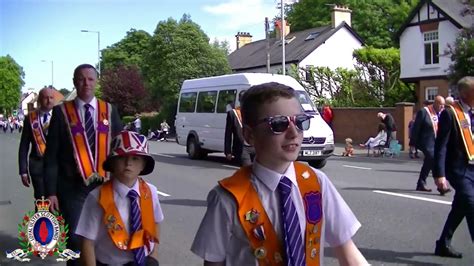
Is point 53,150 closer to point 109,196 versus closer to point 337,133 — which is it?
point 109,196

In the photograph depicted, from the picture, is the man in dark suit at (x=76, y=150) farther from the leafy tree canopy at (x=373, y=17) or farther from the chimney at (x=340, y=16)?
the leafy tree canopy at (x=373, y=17)

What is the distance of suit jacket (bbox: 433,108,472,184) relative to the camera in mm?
5512

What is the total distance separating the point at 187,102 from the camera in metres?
19.6

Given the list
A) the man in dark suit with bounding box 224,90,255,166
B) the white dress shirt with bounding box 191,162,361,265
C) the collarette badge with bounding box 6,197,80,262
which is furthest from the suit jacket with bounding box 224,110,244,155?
the white dress shirt with bounding box 191,162,361,265

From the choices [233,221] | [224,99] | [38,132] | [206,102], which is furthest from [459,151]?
[206,102]

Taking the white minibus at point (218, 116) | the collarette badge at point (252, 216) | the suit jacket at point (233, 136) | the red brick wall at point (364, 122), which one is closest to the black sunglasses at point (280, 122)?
the collarette badge at point (252, 216)

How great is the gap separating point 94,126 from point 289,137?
2468mm

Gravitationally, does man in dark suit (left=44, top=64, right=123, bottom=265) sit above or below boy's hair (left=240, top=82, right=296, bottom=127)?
below

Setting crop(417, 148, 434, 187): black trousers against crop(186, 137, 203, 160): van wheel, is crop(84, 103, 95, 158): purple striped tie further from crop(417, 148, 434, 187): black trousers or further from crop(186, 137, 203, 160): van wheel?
crop(186, 137, 203, 160): van wheel

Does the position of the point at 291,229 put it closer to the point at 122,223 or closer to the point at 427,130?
the point at 122,223

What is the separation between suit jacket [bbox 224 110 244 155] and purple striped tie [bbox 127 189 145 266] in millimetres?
4139

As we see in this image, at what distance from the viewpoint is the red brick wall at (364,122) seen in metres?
24.8

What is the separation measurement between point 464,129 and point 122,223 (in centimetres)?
368

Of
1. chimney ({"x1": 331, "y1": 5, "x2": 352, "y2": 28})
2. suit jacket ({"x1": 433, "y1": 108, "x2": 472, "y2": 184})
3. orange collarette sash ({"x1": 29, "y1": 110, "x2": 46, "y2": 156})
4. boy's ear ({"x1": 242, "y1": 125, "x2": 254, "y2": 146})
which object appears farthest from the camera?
chimney ({"x1": 331, "y1": 5, "x2": 352, "y2": 28})
